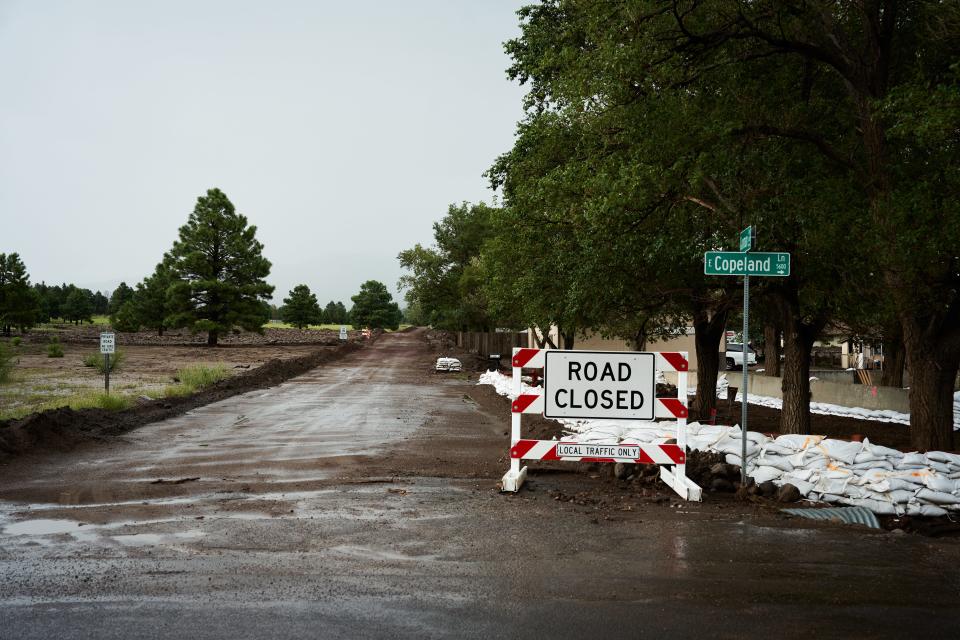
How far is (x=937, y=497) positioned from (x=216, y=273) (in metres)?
62.0

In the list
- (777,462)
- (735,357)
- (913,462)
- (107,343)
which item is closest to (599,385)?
(777,462)

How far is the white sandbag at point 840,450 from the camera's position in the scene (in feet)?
26.8

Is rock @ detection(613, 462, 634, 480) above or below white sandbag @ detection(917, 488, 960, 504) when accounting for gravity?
below

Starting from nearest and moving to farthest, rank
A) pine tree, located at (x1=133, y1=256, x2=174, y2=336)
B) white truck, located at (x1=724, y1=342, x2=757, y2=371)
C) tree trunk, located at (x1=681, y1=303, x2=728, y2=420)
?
tree trunk, located at (x1=681, y1=303, x2=728, y2=420), white truck, located at (x1=724, y1=342, x2=757, y2=371), pine tree, located at (x1=133, y1=256, x2=174, y2=336)

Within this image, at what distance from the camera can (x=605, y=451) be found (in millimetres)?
8297

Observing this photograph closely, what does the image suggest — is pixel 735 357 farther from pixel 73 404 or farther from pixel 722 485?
pixel 722 485

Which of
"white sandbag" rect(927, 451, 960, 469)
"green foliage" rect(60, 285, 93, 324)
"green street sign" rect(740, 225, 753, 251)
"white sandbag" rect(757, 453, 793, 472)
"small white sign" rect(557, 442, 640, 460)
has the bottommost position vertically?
"white sandbag" rect(757, 453, 793, 472)

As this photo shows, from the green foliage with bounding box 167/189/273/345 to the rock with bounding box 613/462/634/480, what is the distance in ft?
182

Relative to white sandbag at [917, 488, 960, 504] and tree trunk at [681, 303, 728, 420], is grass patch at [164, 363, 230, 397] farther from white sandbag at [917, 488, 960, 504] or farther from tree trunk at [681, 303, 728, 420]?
white sandbag at [917, 488, 960, 504]

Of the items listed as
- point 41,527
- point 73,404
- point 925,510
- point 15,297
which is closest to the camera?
point 41,527

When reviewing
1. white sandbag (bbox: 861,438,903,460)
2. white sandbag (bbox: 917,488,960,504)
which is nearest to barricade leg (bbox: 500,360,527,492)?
white sandbag (bbox: 861,438,903,460)

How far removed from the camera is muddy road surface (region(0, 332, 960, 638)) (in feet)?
14.8

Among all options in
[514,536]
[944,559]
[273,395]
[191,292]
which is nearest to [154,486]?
[514,536]

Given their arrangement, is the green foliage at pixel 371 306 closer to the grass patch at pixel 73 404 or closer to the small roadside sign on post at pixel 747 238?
the grass patch at pixel 73 404
